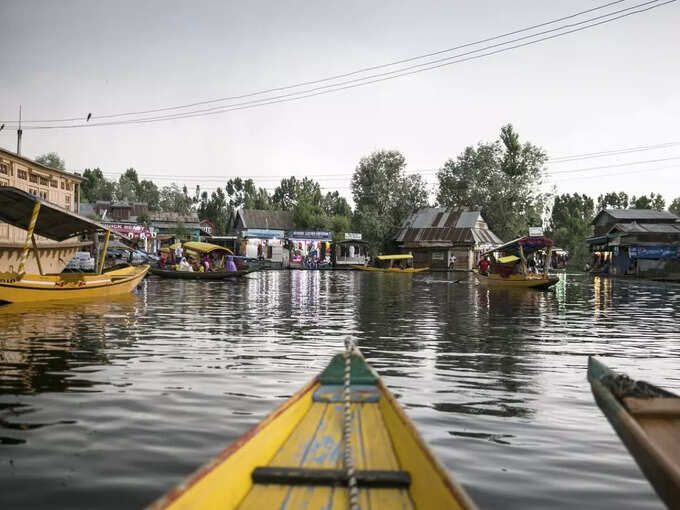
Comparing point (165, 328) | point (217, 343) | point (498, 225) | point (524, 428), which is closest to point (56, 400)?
point (217, 343)

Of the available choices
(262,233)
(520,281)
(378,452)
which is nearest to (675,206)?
(262,233)

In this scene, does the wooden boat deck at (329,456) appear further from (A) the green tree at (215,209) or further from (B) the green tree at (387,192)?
(A) the green tree at (215,209)

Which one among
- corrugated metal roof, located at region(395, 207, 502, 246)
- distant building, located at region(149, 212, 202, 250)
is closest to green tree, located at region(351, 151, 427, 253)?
corrugated metal roof, located at region(395, 207, 502, 246)

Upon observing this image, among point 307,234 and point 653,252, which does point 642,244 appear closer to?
point 653,252

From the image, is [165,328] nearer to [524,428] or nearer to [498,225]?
[524,428]

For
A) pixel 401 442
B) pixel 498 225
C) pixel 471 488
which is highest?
pixel 498 225

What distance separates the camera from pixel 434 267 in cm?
6500

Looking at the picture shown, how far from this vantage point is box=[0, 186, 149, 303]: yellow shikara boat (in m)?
17.3

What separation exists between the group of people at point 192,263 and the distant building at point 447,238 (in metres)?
30.1

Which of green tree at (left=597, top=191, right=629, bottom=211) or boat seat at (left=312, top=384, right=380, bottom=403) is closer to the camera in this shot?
boat seat at (left=312, top=384, right=380, bottom=403)

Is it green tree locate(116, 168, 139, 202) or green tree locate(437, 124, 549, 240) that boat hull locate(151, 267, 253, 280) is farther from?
green tree locate(116, 168, 139, 202)

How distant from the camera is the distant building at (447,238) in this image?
63.2 metres

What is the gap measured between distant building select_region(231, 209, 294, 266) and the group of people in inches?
1066

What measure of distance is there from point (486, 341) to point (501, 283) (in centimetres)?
2148
